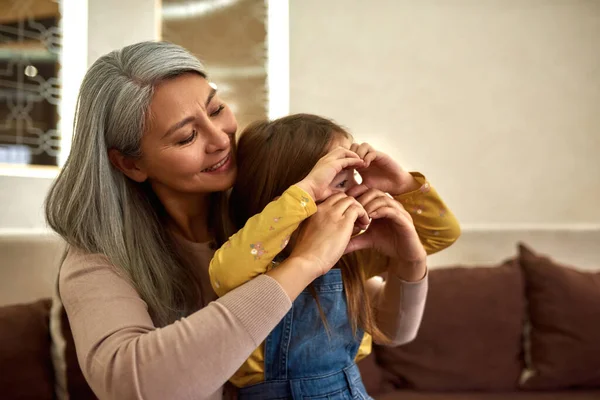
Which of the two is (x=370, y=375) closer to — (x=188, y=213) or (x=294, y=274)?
(x=188, y=213)

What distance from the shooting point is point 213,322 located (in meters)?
0.82

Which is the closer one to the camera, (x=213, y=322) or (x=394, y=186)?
(x=213, y=322)

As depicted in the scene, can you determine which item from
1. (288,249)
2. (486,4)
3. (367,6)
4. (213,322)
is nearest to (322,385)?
(288,249)

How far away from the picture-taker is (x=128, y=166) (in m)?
1.15

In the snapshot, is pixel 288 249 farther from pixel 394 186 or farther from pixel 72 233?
pixel 72 233

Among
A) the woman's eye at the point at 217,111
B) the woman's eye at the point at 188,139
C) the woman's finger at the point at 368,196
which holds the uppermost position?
the woman's eye at the point at 217,111

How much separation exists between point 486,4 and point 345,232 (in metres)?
1.95

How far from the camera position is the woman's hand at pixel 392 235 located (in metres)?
1.07

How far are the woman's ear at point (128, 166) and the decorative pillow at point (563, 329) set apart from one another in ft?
5.18

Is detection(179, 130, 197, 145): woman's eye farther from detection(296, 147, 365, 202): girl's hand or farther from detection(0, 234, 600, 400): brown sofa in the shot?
detection(0, 234, 600, 400): brown sofa

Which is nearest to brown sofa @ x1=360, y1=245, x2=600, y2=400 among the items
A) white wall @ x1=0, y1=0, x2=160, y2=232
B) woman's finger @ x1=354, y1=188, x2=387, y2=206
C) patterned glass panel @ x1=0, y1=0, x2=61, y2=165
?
woman's finger @ x1=354, y1=188, x2=387, y2=206

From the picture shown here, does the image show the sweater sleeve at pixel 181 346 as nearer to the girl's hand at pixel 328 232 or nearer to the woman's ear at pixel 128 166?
the girl's hand at pixel 328 232

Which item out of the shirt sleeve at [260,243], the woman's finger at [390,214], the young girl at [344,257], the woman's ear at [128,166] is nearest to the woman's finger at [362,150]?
the young girl at [344,257]

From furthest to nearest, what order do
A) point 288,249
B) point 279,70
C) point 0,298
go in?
point 279,70, point 0,298, point 288,249
